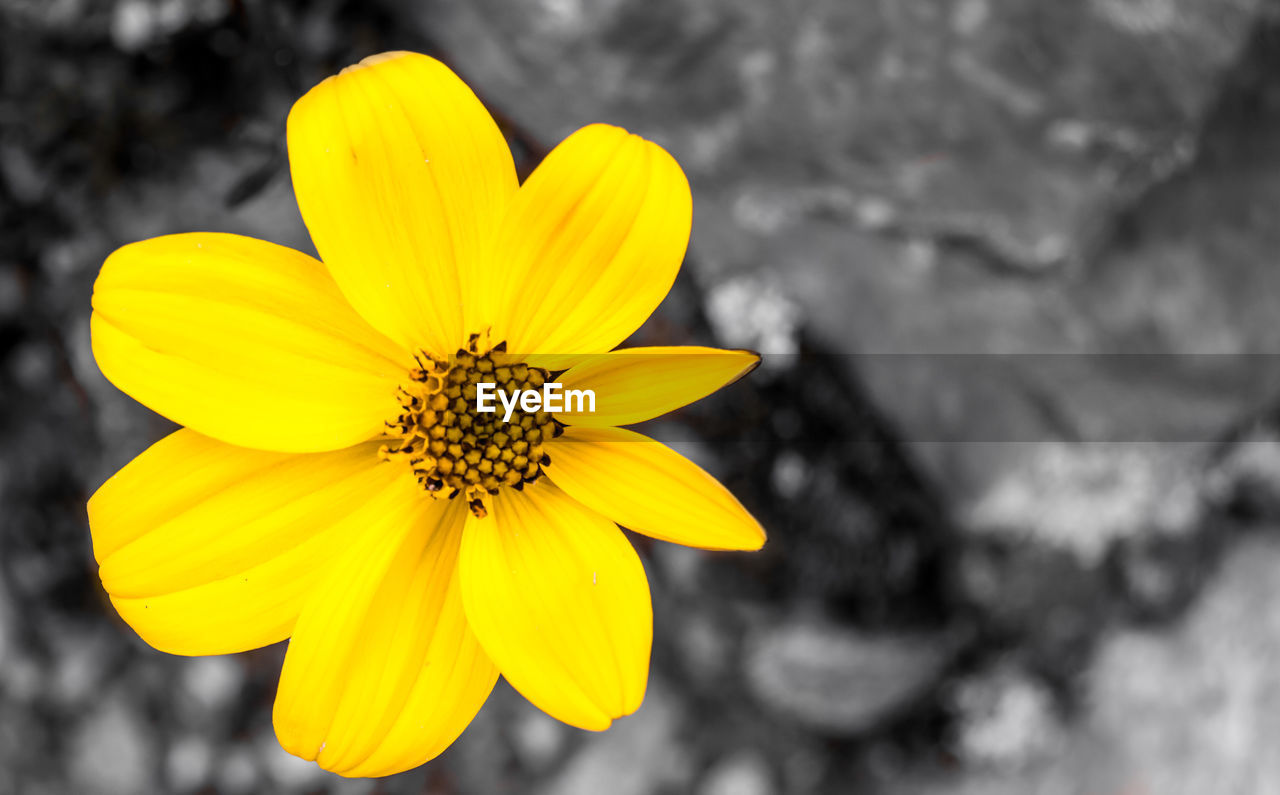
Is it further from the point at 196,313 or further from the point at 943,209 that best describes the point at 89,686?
the point at 943,209

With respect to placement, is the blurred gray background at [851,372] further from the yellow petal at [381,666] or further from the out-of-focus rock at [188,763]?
the yellow petal at [381,666]

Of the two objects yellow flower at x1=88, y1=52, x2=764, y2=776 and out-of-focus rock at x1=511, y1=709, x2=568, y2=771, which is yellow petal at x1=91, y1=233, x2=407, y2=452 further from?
out-of-focus rock at x1=511, y1=709, x2=568, y2=771

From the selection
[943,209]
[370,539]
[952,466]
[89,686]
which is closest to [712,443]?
[952,466]

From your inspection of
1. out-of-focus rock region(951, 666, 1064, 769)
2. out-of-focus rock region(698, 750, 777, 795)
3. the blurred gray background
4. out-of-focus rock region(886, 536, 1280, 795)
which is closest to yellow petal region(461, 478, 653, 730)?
the blurred gray background

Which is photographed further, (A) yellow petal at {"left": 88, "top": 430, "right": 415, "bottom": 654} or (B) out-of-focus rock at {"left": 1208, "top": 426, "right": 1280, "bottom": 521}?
(B) out-of-focus rock at {"left": 1208, "top": 426, "right": 1280, "bottom": 521}

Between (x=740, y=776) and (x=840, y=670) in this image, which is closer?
(x=840, y=670)

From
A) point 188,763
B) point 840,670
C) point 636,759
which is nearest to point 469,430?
point 840,670

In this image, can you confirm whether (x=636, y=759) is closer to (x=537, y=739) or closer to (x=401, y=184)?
(x=537, y=739)
